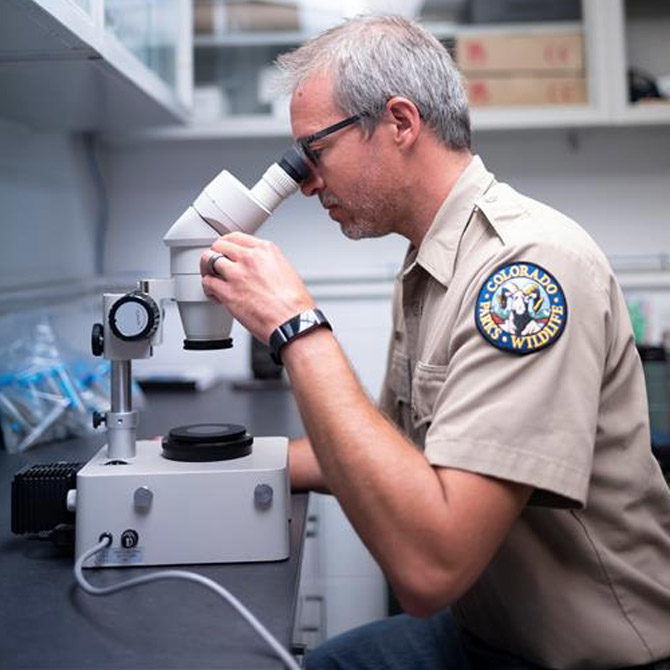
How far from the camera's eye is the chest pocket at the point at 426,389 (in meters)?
1.03

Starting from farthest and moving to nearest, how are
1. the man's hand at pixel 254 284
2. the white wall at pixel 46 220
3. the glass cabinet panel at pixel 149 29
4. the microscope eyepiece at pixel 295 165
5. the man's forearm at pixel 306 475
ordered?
the white wall at pixel 46 220, the glass cabinet panel at pixel 149 29, the man's forearm at pixel 306 475, the microscope eyepiece at pixel 295 165, the man's hand at pixel 254 284

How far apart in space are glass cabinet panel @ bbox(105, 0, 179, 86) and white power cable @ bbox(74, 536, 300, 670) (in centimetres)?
97

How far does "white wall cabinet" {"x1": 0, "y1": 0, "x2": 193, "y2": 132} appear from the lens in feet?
3.97

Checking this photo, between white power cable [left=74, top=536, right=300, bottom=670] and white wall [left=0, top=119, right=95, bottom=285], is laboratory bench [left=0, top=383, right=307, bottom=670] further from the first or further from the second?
white wall [left=0, top=119, right=95, bottom=285]

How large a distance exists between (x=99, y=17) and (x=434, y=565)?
1.07 metres

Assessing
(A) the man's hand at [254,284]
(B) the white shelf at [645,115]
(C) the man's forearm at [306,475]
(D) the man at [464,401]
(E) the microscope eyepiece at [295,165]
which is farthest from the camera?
(B) the white shelf at [645,115]

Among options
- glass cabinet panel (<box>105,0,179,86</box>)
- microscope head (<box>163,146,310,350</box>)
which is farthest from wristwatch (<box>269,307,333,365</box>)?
glass cabinet panel (<box>105,0,179,86</box>)

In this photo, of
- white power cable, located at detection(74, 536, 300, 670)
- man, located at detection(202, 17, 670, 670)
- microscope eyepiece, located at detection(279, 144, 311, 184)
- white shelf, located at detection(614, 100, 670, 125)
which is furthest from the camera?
white shelf, located at detection(614, 100, 670, 125)

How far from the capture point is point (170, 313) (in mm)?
2355

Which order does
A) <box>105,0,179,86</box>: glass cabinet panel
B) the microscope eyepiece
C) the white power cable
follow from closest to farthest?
the white power cable, the microscope eyepiece, <box>105,0,179,86</box>: glass cabinet panel

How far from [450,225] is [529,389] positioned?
14.7 inches

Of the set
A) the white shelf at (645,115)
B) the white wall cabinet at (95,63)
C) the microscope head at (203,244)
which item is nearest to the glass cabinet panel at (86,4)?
the white wall cabinet at (95,63)

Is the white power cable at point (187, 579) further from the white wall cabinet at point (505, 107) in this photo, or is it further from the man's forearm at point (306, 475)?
the white wall cabinet at point (505, 107)

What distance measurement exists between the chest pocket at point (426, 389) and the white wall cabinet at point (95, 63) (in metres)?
0.71
